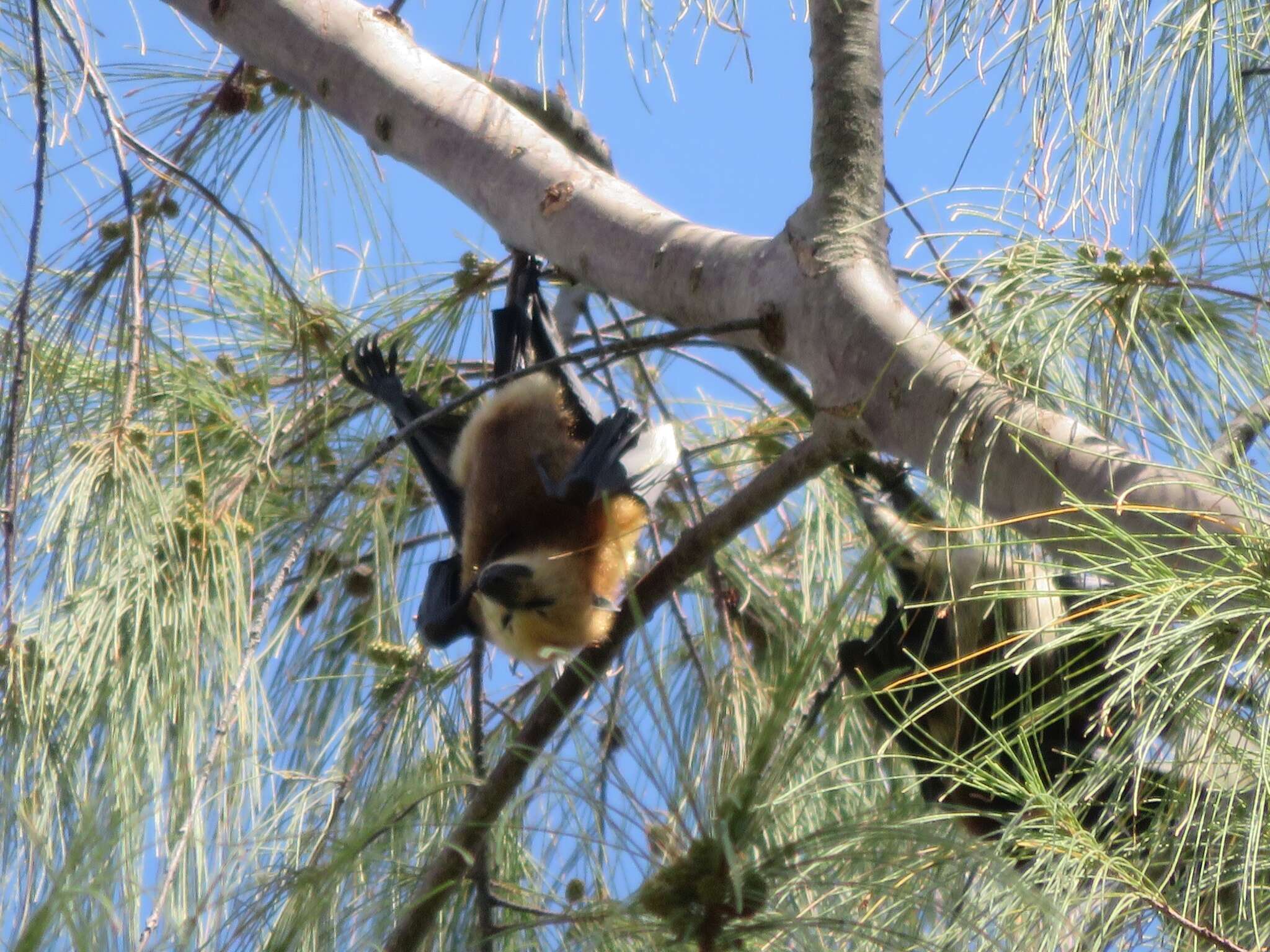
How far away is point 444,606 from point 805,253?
120 cm

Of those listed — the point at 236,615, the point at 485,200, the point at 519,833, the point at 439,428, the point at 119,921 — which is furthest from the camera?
the point at 439,428

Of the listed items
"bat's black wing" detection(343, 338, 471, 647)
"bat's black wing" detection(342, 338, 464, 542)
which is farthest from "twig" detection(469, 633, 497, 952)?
"bat's black wing" detection(343, 338, 471, 647)

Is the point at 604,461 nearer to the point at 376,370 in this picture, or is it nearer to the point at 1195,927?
the point at 376,370

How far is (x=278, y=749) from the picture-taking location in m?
1.85

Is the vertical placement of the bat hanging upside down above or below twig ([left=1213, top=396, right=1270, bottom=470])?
above

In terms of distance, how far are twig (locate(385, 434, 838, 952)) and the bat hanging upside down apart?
1.90ft

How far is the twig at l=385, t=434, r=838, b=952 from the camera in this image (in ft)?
4.70

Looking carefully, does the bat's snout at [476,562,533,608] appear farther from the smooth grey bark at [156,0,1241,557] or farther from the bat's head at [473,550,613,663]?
the smooth grey bark at [156,0,1241,557]

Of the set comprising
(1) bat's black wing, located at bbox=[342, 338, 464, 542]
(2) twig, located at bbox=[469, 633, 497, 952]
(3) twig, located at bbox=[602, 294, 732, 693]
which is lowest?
(2) twig, located at bbox=[469, 633, 497, 952]

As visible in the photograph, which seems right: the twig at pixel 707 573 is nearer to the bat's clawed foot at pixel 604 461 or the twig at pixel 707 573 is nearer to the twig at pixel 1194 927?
the bat's clawed foot at pixel 604 461

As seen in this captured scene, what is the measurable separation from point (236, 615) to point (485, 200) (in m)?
0.68

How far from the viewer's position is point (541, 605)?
2498 mm

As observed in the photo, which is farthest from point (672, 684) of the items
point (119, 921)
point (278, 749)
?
point (119, 921)

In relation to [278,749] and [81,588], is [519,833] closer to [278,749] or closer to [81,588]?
[278,749]
